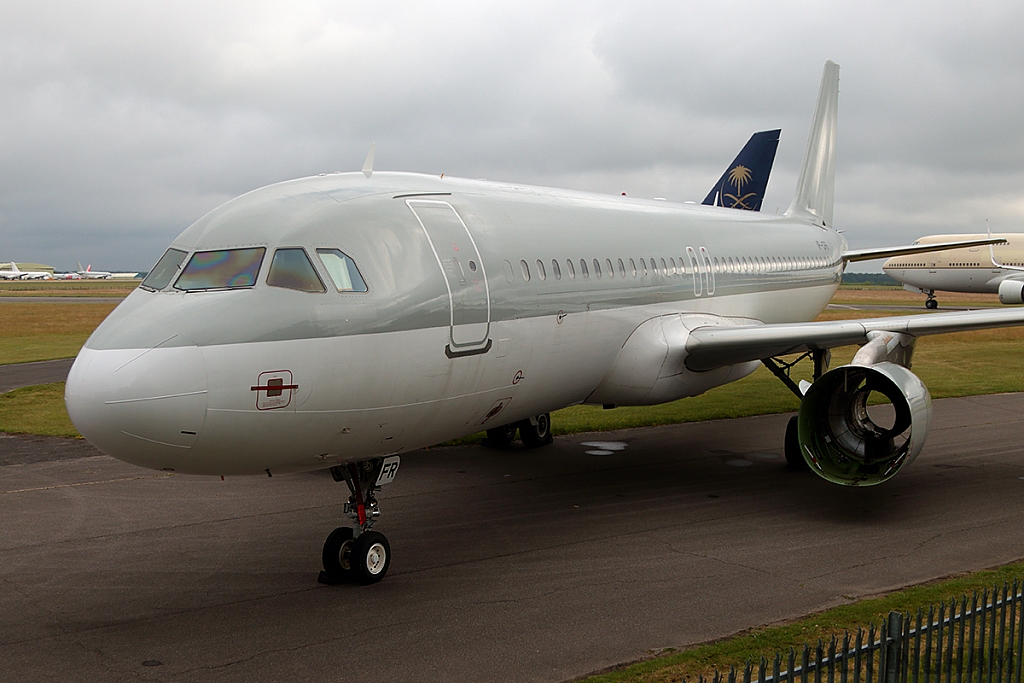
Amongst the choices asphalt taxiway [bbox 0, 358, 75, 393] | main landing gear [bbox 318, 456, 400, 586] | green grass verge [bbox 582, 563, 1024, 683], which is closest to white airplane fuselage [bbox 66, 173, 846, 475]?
main landing gear [bbox 318, 456, 400, 586]

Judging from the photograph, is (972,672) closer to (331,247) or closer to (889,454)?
(331,247)

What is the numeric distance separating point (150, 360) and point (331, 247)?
6.66 ft

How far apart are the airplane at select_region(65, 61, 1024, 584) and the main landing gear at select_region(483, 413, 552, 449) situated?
3925mm

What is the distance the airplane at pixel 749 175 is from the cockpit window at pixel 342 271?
19.2 meters

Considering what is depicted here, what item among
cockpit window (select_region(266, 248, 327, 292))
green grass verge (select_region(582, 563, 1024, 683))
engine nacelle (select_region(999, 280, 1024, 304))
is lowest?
green grass verge (select_region(582, 563, 1024, 683))

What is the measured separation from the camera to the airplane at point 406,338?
731 cm

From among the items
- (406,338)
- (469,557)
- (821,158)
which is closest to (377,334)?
(406,338)

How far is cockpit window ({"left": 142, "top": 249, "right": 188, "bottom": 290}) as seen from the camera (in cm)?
Result: 806

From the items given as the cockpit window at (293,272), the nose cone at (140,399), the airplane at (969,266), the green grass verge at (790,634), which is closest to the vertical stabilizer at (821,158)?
the green grass verge at (790,634)

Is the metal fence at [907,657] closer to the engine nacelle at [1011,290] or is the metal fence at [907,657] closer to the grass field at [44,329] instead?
Answer: the grass field at [44,329]

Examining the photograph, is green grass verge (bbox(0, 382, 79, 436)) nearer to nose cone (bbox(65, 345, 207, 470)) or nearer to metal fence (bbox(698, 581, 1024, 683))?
nose cone (bbox(65, 345, 207, 470))

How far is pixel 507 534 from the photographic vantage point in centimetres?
1141

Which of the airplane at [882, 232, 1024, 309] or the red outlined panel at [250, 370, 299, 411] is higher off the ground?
the airplane at [882, 232, 1024, 309]

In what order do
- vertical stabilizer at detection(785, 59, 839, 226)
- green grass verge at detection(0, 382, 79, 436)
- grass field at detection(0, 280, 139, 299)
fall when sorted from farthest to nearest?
grass field at detection(0, 280, 139, 299)
vertical stabilizer at detection(785, 59, 839, 226)
green grass verge at detection(0, 382, 79, 436)
